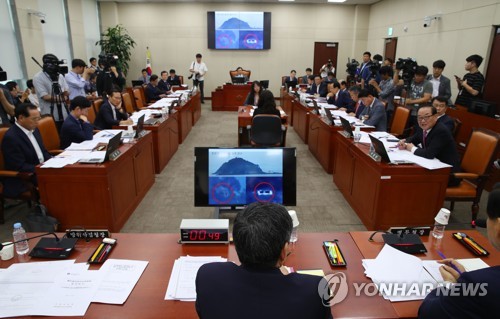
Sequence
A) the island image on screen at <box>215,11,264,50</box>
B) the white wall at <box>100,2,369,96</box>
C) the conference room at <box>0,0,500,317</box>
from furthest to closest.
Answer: the white wall at <box>100,2,369,96</box>, the island image on screen at <box>215,11,264,50</box>, the conference room at <box>0,0,500,317</box>

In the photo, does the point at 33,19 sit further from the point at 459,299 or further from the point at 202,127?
the point at 459,299

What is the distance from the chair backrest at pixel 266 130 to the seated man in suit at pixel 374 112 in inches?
49.2

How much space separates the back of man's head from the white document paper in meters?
0.73

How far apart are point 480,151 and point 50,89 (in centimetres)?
565

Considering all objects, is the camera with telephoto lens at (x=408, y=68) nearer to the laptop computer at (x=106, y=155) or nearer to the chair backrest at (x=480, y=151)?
the chair backrest at (x=480, y=151)

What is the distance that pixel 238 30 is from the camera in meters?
11.5

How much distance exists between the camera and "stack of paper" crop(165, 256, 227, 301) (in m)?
1.47

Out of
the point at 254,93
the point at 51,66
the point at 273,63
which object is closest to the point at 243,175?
the point at 51,66

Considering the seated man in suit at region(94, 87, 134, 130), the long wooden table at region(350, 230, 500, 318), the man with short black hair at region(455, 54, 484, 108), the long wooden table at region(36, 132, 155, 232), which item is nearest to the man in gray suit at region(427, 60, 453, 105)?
the man with short black hair at region(455, 54, 484, 108)

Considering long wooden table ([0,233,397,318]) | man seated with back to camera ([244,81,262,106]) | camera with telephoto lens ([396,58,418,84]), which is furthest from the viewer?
man seated with back to camera ([244,81,262,106])

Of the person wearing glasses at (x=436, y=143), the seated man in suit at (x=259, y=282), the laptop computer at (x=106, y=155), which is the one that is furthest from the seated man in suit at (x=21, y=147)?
the person wearing glasses at (x=436, y=143)

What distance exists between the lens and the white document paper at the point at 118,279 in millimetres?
1461

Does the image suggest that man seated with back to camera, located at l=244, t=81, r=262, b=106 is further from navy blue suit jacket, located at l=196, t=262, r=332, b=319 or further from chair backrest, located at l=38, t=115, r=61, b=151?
navy blue suit jacket, located at l=196, t=262, r=332, b=319

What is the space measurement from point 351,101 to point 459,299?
530 cm
